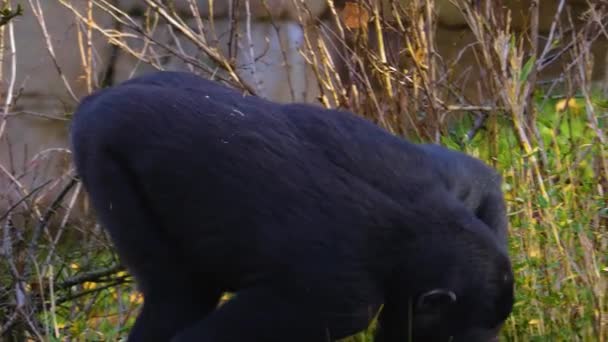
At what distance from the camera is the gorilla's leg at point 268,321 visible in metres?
2.55

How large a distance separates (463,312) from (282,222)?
45 cm

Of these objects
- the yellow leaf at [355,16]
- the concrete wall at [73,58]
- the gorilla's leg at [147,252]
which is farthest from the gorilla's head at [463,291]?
the concrete wall at [73,58]

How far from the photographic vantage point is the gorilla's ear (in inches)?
103

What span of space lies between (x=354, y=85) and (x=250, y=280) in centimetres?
166

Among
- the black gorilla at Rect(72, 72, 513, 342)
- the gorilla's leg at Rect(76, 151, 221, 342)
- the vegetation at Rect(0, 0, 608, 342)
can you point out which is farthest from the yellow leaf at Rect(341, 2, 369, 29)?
the gorilla's leg at Rect(76, 151, 221, 342)

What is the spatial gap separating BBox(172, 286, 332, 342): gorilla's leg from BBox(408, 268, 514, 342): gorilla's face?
0.23 metres

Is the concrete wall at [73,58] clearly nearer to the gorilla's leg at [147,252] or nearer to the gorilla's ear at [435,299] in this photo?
the gorilla's leg at [147,252]

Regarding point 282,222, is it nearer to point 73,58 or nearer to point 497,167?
point 497,167

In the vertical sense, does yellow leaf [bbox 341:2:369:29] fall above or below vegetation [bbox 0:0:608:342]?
above

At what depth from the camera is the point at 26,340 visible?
156 inches

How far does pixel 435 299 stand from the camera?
8.64 feet

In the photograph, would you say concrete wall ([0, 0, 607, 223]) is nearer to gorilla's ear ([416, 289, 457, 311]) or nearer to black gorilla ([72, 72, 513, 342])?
black gorilla ([72, 72, 513, 342])

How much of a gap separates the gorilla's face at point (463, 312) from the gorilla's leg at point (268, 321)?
23cm

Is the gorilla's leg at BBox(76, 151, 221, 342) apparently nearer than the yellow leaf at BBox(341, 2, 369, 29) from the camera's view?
Yes
